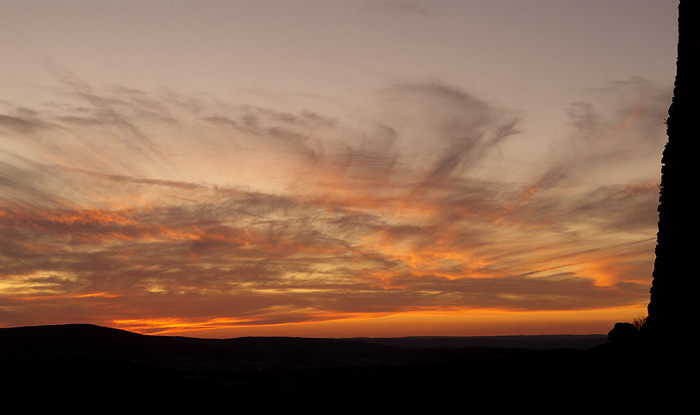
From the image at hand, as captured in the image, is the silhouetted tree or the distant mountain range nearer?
the silhouetted tree

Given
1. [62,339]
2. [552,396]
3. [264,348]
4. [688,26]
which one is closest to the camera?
[552,396]

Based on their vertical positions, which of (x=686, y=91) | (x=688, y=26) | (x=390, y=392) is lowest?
(x=390, y=392)

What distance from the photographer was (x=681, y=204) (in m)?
21.8

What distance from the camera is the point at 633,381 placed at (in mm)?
19297

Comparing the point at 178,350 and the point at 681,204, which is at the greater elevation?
the point at 681,204

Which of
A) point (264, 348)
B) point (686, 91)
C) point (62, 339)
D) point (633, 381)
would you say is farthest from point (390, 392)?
point (264, 348)

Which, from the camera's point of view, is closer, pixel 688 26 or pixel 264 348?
pixel 688 26

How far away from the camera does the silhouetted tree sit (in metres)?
20.7

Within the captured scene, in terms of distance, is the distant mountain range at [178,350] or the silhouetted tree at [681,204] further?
the distant mountain range at [178,350]

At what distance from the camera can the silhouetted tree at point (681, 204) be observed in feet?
68.0

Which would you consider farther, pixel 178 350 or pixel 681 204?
pixel 178 350

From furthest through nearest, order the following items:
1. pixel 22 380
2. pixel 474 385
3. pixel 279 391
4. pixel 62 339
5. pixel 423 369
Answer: pixel 62 339 < pixel 423 369 < pixel 279 391 < pixel 474 385 < pixel 22 380

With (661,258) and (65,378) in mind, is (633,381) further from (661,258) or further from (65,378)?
(65,378)

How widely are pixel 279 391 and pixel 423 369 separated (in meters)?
28.9
